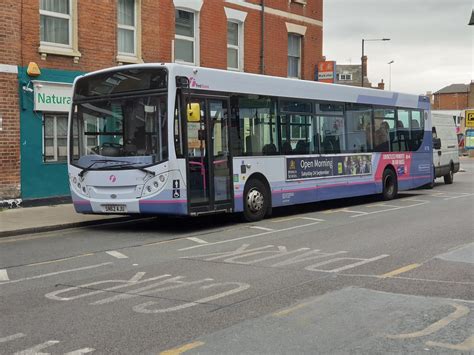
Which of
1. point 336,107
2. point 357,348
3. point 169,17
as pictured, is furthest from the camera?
point 169,17

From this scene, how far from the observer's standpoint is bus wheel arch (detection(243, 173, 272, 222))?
12.4 m

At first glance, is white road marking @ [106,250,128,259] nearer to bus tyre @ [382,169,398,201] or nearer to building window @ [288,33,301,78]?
bus tyre @ [382,169,398,201]

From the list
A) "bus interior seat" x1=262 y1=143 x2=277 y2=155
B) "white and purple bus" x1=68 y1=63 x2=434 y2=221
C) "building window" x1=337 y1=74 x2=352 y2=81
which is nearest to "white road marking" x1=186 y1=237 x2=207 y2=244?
"white and purple bus" x1=68 y1=63 x2=434 y2=221

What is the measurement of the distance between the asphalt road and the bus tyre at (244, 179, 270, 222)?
26.4 inches

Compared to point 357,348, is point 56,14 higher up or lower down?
higher up

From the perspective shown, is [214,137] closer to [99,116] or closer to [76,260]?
[99,116]

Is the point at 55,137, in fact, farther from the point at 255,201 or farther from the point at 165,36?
the point at 255,201

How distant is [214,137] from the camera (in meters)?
11.5

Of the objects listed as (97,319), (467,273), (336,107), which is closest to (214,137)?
(336,107)

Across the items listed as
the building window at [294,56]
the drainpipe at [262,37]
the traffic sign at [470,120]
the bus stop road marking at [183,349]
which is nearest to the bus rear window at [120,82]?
the bus stop road marking at [183,349]

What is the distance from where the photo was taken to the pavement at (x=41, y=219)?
11.6 meters

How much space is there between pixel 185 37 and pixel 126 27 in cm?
249

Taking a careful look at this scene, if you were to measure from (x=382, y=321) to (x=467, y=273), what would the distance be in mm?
2560

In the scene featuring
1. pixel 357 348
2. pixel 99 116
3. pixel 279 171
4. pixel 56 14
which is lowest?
pixel 357 348
